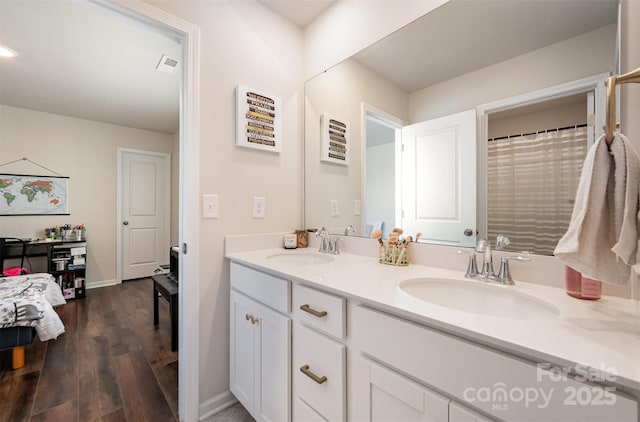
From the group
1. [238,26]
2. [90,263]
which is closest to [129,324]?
[90,263]

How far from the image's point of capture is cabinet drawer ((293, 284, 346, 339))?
0.88 metres

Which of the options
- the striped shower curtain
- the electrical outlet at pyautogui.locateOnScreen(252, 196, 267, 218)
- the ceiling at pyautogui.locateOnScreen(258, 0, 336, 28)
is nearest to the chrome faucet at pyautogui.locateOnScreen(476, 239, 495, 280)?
the striped shower curtain

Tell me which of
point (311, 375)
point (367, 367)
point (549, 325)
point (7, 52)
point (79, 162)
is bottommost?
point (311, 375)

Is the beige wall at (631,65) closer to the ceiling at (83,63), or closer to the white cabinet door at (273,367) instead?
the white cabinet door at (273,367)

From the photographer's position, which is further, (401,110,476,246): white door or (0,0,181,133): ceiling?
(0,0,181,133): ceiling

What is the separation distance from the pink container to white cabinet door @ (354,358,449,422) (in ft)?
1.70

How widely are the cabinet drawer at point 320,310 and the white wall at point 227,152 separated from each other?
2.17 feet

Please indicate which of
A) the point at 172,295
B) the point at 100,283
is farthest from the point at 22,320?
the point at 100,283

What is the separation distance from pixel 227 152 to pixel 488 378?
1480 millimetres

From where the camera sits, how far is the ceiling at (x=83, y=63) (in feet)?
5.93

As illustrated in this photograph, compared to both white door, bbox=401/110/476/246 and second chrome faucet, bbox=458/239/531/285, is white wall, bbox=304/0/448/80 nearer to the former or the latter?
white door, bbox=401/110/476/246

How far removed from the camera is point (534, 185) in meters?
0.96

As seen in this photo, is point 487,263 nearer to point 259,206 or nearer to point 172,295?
point 259,206

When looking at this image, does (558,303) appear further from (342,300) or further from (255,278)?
(255,278)
